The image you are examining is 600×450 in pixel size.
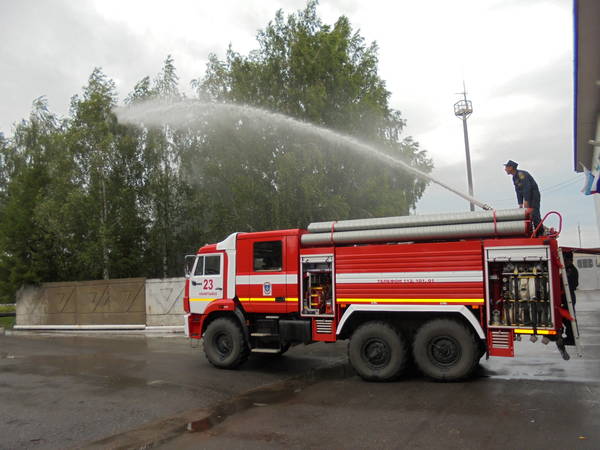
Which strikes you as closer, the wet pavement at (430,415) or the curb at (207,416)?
the wet pavement at (430,415)

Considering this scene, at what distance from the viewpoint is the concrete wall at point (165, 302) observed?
18469 millimetres

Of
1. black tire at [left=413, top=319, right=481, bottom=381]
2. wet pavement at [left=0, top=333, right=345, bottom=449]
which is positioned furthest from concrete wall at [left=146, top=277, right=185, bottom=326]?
black tire at [left=413, top=319, right=481, bottom=381]

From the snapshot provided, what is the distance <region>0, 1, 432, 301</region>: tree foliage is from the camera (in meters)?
21.2

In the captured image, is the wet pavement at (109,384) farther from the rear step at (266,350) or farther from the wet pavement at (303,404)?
the rear step at (266,350)

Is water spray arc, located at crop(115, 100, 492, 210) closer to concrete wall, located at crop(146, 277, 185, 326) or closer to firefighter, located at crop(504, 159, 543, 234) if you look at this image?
concrete wall, located at crop(146, 277, 185, 326)

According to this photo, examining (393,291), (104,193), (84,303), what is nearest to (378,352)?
(393,291)

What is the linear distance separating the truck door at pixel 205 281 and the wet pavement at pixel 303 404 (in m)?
1.45

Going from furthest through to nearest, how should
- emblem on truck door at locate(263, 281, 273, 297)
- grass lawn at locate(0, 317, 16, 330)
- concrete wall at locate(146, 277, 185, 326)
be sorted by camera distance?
grass lawn at locate(0, 317, 16, 330) → concrete wall at locate(146, 277, 185, 326) → emblem on truck door at locate(263, 281, 273, 297)

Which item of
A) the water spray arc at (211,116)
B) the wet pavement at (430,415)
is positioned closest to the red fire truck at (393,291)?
the wet pavement at (430,415)

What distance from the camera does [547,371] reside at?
9.23 metres

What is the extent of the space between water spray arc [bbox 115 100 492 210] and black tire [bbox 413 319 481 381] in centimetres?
1239

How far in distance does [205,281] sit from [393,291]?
4.44m

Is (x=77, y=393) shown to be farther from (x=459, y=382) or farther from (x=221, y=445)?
(x=459, y=382)

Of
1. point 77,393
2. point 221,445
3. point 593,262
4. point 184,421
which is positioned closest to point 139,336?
point 77,393
